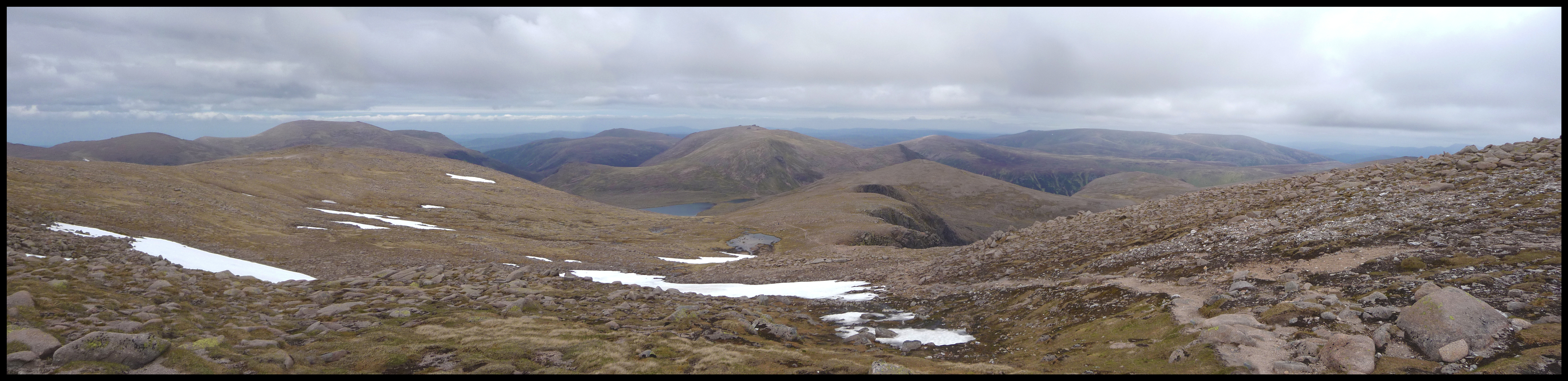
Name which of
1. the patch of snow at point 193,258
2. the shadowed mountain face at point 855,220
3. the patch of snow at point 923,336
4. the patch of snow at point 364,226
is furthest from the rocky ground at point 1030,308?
the shadowed mountain face at point 855,220

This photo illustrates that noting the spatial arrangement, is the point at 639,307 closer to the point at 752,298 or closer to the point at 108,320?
the point at 752,298

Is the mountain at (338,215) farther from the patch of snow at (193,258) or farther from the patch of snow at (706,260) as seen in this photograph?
the patch of snow at (706,260)

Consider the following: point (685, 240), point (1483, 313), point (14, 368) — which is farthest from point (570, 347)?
point (685, 240)

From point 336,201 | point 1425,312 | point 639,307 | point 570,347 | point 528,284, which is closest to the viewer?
point 1425,312

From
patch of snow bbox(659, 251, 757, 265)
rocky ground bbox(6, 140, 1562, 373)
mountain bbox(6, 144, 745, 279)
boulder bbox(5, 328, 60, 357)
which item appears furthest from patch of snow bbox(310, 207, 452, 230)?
boulder bbox(5, 328, 60, 357)

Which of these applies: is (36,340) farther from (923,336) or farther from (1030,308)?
(1030,308)

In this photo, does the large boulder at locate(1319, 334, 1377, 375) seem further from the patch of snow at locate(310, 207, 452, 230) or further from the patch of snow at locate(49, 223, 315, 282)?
the patch of snow at locate(310, 207, 452, 230)

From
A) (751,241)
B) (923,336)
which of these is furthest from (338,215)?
(923,336)
